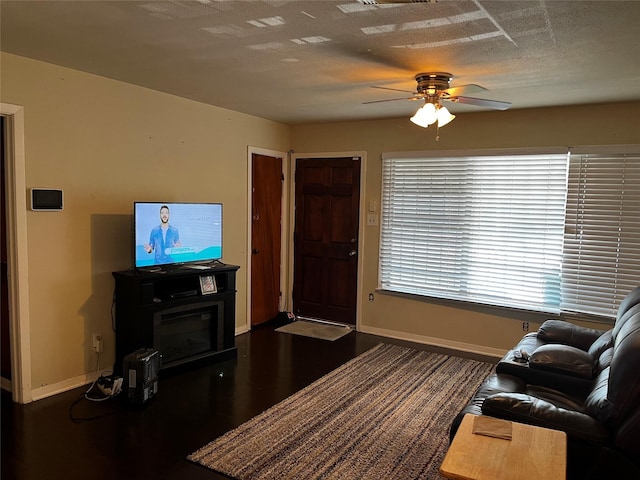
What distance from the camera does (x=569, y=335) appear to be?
354 cm

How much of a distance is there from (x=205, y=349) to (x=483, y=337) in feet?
9.28

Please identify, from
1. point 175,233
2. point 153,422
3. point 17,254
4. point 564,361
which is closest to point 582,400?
point 564,361

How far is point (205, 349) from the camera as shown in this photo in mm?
4418

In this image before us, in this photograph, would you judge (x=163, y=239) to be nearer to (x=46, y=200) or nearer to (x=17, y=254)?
(x=46, y=200)

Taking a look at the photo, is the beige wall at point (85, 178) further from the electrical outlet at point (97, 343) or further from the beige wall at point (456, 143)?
the beige wall at point (456, 143)

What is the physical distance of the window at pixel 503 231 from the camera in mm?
4375

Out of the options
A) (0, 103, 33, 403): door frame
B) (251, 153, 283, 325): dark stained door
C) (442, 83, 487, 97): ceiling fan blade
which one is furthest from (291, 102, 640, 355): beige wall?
(0, 103, 33, 403): door frame

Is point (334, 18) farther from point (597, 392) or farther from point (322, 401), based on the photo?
point (322, 401)

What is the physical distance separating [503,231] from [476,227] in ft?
0.89

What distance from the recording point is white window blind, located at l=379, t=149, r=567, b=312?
4.62 m

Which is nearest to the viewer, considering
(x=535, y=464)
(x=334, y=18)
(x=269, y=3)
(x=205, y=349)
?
(x=535, y=464)

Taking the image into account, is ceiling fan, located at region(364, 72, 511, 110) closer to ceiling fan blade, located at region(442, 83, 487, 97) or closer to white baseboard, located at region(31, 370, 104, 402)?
ceiling fan blade, located at region(442, 83, 487, 97)

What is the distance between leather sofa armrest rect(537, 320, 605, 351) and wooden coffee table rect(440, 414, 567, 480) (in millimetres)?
1766

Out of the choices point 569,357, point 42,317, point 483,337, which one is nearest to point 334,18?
point 569,357
